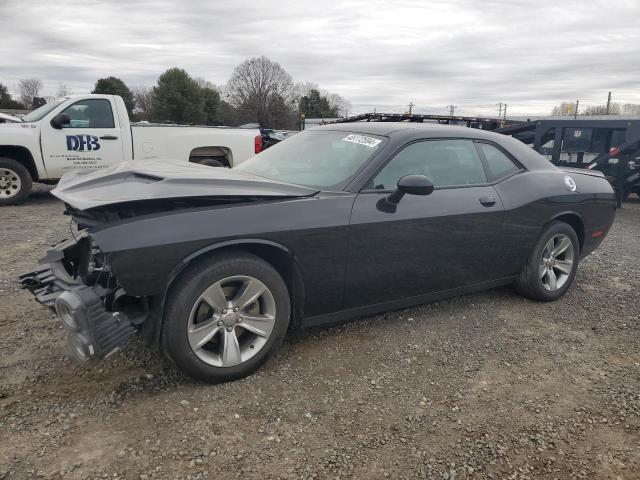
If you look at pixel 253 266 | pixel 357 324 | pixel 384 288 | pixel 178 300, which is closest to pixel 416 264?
pixel 384 288

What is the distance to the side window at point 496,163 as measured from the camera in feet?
13.2

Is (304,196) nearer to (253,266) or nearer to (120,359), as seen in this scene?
(253,266)

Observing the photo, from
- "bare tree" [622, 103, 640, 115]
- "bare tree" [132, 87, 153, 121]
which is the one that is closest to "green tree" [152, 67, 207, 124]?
"bare tree" [132, 87, 153, 121]

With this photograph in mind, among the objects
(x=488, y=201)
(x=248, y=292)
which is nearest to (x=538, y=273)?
(x=488, y=201)

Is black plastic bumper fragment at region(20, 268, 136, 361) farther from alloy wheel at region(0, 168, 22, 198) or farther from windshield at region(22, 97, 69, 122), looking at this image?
windshield at region(22, 97, 69, 122)

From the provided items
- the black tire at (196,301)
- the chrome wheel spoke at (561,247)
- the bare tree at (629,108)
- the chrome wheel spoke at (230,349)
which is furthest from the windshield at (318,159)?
the bare tree at (629,108)

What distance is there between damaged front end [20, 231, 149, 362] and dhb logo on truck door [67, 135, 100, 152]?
6.10m

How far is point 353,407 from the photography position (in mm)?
2695

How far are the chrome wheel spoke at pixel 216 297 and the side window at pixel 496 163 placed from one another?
2.44 metres

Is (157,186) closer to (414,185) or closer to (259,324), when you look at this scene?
(259,324)

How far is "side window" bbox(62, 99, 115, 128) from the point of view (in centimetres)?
838

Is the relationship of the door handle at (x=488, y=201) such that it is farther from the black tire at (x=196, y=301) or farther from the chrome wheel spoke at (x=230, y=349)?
the chrome wheel spoke at (x=230, y=349)

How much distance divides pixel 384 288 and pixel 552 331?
1516 mm

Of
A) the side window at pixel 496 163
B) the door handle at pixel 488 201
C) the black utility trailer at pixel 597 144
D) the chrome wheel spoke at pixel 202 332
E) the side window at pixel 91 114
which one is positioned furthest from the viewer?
the black utility trailer at pixel 597 144
